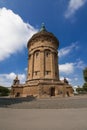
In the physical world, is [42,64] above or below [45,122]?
above

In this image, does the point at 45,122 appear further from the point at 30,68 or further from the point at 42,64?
the point at 30,68

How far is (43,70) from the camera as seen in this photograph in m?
36.1

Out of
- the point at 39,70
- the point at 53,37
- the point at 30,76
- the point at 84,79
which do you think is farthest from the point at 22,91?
the point at 84,79

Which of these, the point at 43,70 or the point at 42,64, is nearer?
the point at 43,70

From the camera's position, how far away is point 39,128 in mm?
6516

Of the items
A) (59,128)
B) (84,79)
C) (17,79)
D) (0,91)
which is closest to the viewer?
(59,128)

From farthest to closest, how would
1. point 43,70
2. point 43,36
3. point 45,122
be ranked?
point 43,36 → point 43,70 → point 45,122

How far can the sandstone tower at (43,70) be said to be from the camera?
110 ft

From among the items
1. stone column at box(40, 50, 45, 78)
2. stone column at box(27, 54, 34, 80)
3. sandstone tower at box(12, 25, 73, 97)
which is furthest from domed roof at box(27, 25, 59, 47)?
stone column at box(27, 54, 34, 80)

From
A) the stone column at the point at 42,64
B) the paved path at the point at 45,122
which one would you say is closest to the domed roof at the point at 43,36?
the stone column at the point at 42,64

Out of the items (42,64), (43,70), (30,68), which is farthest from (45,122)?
(30,68)

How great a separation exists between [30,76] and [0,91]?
114ft

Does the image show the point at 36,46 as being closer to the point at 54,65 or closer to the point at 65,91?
the point at 54,65

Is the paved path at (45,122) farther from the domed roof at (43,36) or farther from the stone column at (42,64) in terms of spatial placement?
the domed roof at (43,36)
